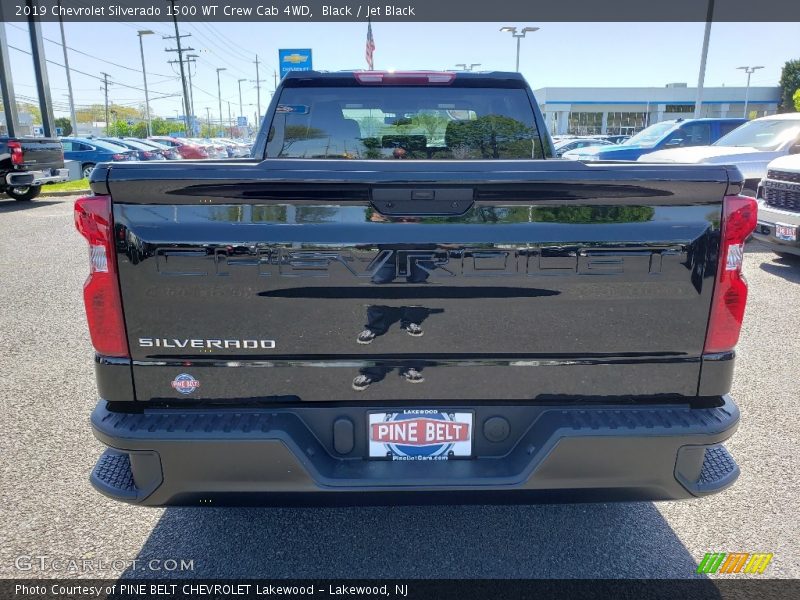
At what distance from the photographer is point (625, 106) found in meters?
69.3

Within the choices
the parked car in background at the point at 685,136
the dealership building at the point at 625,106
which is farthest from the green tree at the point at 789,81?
the parked car in background at the point at 685,136

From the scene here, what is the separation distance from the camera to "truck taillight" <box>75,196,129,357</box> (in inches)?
78.1

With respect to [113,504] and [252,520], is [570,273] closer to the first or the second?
[252,520]

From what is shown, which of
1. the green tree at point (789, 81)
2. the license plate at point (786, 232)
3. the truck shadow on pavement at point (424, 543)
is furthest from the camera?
the green tree at point (789, 81)

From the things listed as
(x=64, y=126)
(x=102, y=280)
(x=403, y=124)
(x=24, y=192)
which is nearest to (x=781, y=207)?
(x=403, y=124)

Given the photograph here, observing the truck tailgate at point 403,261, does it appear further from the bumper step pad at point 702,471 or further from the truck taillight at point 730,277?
the bumper step pad at point 702,471

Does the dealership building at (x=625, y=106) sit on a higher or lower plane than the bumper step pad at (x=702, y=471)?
higher

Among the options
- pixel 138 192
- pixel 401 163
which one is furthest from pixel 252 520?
pixel 401 163

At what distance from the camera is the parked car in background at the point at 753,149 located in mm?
10141

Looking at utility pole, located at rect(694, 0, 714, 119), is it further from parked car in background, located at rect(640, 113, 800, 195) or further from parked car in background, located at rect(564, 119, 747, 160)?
parked car in background, located at rect(640, 113, 800, 195)

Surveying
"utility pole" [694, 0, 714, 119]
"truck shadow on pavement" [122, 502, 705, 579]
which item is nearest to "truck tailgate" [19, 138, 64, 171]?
"truck shadow on pavement" [122, 502, 705, 579]

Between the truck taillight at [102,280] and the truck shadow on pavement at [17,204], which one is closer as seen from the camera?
A: the truck taillight at [102,280]

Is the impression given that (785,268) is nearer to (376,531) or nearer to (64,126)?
(376,531)

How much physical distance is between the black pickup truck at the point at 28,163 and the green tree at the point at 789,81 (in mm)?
71916
